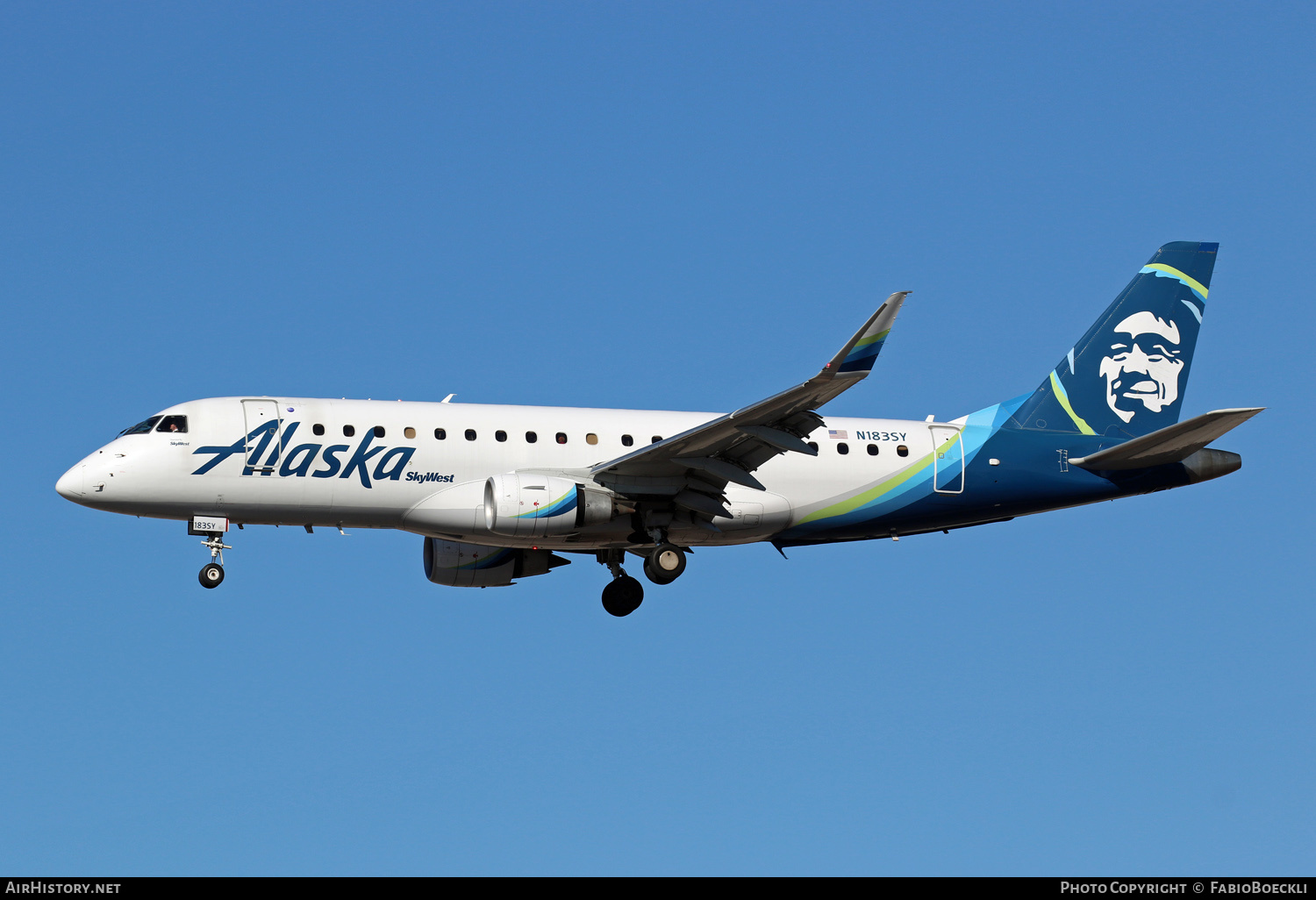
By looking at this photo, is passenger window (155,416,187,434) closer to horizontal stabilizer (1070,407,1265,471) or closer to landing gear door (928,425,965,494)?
landing gear door (928,425,965,494)

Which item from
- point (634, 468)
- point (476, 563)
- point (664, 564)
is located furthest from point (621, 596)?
point (634, 468)

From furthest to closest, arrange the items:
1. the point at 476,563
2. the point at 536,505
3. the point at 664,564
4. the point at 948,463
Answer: the point at 476,563, the point at 948,463, the point at 664,564, the point at 536,505

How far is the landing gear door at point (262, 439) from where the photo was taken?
33.7m

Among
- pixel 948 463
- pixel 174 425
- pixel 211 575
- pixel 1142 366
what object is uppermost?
pixel 1142 366

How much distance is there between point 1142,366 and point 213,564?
2285cm

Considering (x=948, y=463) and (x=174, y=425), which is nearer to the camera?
(x=174, y=425)

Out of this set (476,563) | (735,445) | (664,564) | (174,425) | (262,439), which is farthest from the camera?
(476,563)

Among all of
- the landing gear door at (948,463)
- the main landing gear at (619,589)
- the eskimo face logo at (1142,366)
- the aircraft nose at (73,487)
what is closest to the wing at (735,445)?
the main landing gear at (619,589)

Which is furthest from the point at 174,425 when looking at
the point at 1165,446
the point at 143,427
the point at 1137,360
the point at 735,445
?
the point at 1137,360

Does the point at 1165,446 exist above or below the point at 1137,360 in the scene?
below

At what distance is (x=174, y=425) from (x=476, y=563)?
803 cm

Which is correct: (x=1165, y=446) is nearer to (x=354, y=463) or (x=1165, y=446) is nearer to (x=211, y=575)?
(x=354, y=463)

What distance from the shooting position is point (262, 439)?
33906mm
